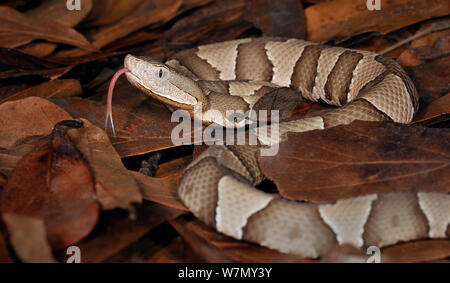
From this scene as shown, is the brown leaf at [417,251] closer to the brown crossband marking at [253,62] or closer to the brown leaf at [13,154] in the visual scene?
the brown leaf at [13,154]

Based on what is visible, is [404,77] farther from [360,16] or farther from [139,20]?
[139,20]

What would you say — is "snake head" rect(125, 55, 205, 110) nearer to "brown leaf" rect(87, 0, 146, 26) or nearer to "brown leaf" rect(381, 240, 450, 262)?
"brown leaf" rect(87, 0, 146, 26)

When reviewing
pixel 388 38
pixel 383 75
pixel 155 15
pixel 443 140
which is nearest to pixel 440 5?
pixel 388 38

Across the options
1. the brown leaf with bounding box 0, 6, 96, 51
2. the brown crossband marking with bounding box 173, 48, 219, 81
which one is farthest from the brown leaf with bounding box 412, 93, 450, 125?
the brown leaf with bounding box 0, 6, 96, 51

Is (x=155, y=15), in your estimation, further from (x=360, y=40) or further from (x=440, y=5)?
(x=440, y=5)

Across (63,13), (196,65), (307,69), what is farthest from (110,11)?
(307,69)
